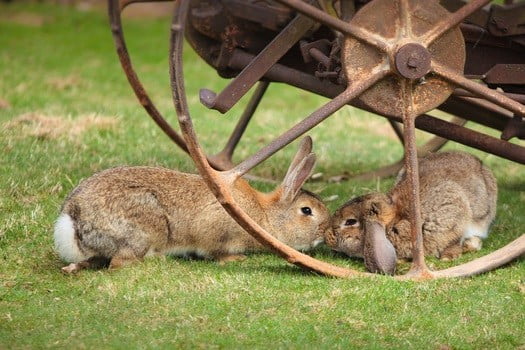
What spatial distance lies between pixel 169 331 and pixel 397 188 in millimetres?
2185

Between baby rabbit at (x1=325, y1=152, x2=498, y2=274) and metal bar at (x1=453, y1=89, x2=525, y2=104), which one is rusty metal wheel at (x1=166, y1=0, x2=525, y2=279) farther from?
baby rabbit at (x1=325, y1=152, x2=498, y2=274)

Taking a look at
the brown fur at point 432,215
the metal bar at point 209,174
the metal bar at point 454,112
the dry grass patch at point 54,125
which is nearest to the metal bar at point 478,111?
the metal bar at point 454,112

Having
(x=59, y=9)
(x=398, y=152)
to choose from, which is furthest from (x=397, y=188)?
(x=59, y=9)

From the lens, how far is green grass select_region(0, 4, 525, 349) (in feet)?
16.7

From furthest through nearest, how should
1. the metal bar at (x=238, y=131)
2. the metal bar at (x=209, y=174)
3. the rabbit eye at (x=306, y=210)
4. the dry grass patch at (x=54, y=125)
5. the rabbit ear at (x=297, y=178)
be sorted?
the dry grass patch at (x=54, y=125) → the metal bar at (x=238, y=131) → the rabbit eye at (x=306, y=210) → the rabbit ear at (x=297, y=178) → the metal bar at (x=209, y=174)

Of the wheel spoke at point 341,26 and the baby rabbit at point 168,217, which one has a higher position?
the wheel spoke at point 341,26

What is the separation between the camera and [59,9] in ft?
56.7

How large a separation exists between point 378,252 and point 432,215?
0.66 metres

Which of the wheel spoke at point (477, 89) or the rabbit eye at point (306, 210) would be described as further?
the rabbit eye at point (306, 210)

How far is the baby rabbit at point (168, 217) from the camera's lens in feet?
19.9

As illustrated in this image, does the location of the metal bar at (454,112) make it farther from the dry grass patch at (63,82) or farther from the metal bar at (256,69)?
the dry grass patch at (63,82)

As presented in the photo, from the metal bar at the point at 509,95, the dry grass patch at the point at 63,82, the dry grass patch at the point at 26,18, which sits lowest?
the dry grass patch at the point at 63,82

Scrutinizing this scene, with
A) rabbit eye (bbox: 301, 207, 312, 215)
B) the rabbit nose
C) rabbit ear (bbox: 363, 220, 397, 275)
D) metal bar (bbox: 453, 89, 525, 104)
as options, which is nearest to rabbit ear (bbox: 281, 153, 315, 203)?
rabbit eye (bbox: 301, 207, 312, 215)

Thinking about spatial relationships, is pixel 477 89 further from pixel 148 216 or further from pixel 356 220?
pixel 148 216
